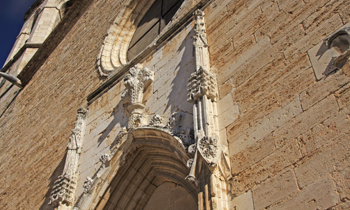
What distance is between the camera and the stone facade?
3.17m

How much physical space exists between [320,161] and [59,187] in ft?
13.0

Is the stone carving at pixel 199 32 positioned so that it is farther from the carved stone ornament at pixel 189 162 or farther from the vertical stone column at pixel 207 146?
the carved stone ornament at pixel 189 162

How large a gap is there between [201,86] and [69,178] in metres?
2.69

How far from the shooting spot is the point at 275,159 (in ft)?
10.9

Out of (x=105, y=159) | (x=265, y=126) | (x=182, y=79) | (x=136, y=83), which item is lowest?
(x=265, y=126)

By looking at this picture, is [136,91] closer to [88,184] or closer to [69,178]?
[88,184]

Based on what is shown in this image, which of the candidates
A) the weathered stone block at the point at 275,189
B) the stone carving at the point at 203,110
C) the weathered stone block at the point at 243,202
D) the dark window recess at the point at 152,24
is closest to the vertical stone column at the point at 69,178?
the dark window recess at the point at 152,24

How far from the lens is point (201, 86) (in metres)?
4.37

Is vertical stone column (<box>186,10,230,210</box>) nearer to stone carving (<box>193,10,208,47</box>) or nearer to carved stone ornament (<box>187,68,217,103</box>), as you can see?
carved stone ornament (<box>187,68,217,103</box>)

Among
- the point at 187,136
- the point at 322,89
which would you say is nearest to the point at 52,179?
the point at 187,136

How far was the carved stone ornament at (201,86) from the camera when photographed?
171 inches

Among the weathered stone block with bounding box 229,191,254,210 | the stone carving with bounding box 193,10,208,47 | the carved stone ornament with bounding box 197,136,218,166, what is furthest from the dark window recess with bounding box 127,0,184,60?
the weathered stone block with bounding box 229,191,254,210

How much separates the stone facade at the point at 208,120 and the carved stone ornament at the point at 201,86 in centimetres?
1

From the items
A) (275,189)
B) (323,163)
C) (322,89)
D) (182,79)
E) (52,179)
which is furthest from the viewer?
(52,179)
